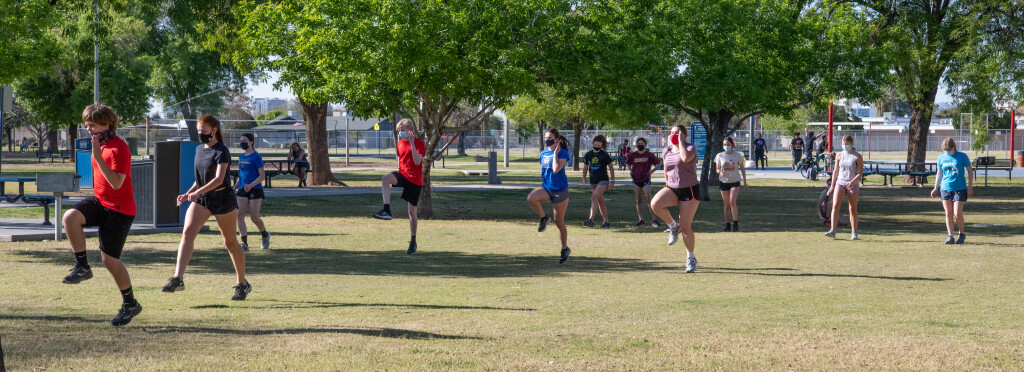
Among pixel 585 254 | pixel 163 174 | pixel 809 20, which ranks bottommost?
pixel 585 254

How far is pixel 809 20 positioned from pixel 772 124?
55.0 m

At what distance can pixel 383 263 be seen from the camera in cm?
1184

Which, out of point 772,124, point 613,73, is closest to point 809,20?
point 613,73

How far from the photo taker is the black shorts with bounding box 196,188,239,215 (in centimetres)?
795

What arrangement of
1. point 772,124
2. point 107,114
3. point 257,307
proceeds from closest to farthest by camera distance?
point 107,114
point 257,307
point 772,124

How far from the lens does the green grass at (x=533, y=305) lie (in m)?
6.02

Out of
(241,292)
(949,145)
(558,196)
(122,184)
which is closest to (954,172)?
(949,145)

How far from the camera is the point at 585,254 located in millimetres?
13156

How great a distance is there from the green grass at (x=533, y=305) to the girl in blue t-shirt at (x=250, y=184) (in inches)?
16.2

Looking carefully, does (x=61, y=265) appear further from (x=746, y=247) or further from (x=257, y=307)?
(x=746, y=247)

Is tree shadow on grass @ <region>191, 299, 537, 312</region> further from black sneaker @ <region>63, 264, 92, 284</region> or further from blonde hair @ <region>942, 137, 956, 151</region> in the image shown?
blonde hair @ <region>942, 137, 956, 151</region>

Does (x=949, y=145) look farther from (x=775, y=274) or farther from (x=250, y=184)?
(x=250, y=184)

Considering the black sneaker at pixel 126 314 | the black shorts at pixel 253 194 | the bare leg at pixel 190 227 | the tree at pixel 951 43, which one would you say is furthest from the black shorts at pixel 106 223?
the tree at pixel 951 43

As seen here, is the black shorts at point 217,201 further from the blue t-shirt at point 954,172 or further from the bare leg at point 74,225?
the blue t-shirt at point 954,172
